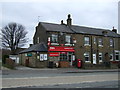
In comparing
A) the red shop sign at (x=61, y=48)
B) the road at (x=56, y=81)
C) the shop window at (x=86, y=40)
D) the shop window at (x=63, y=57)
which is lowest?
the road at (x=56, y=81)

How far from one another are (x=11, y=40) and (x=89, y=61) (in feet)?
97.4

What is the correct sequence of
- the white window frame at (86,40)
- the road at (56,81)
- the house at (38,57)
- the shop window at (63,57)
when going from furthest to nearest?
the white window frame at (86,40), the shop window at (63,57), the house at (38,57), the road at (56,81)

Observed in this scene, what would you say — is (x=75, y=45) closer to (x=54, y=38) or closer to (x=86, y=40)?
(x=86, y=40)

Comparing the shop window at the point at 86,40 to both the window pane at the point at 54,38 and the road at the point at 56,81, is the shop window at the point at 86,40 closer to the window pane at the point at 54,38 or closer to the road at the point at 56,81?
the window pane at the point at 54,38

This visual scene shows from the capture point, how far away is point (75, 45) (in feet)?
108

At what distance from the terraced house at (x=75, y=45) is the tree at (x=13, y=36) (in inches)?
821

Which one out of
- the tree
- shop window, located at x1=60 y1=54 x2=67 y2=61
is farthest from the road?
the tree

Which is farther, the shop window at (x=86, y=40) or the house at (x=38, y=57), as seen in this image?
the shop window at (x=86, y=40)

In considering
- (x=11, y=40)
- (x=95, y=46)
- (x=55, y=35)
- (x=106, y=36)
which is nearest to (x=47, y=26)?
(x=55, y=35)

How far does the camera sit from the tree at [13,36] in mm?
55375

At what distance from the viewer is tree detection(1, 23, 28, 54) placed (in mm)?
55375

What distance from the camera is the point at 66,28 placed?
34.8 m

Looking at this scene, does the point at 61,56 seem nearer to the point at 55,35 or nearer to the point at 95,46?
the point at 55,35

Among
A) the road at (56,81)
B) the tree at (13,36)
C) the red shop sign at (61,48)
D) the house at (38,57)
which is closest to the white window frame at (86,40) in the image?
the red shop sign at (61,48)
